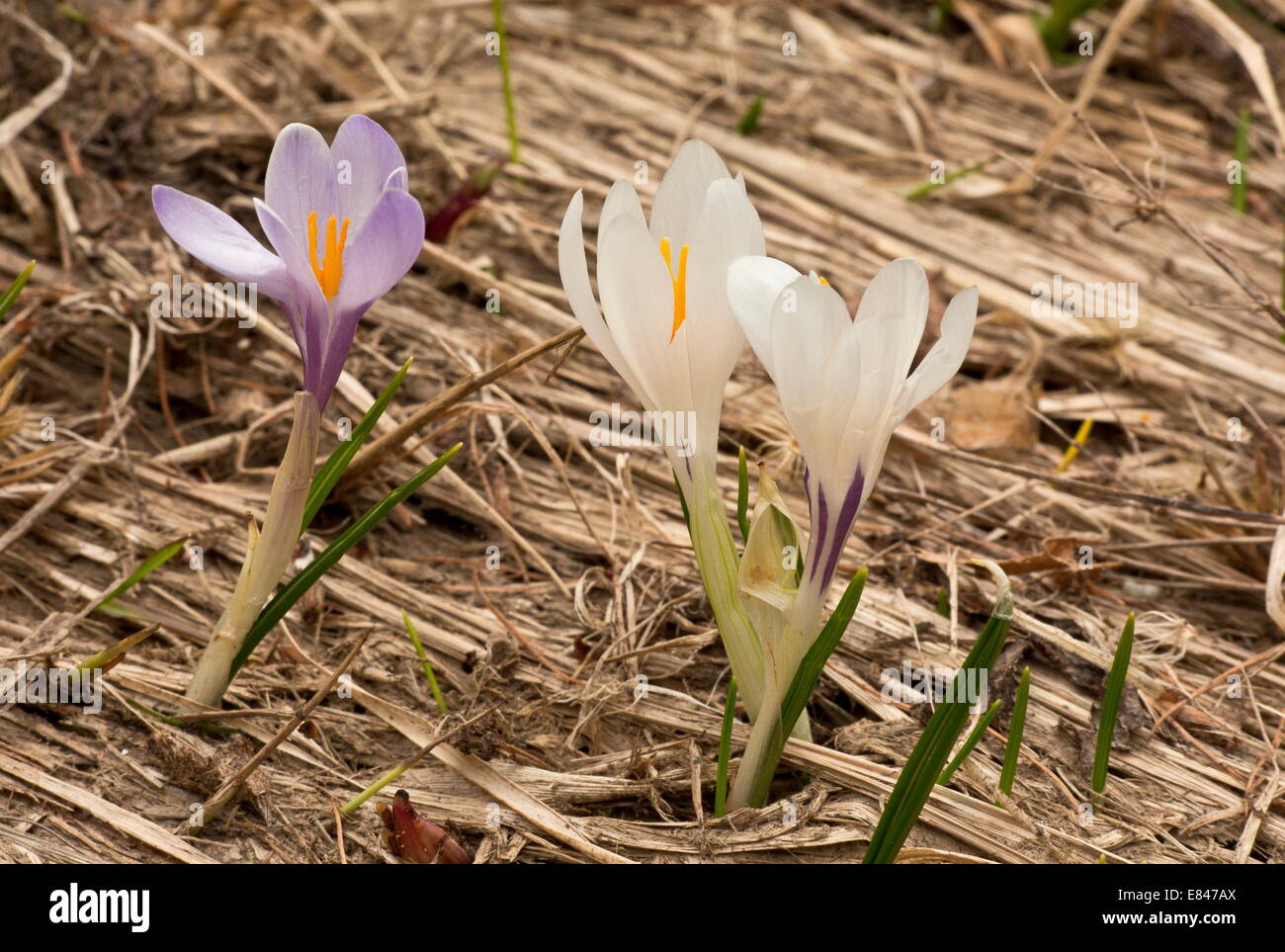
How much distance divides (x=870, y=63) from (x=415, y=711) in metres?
2.34

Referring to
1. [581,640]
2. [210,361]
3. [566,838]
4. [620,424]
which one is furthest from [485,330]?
[566,838]

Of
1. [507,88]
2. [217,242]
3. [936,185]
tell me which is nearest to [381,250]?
[217,242]

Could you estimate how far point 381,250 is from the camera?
1.17 metres

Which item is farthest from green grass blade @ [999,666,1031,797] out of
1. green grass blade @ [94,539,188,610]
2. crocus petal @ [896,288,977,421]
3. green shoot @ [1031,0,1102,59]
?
green shoot @ [1031,0,1102,59]

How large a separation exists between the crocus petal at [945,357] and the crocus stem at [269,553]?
2.03 ft

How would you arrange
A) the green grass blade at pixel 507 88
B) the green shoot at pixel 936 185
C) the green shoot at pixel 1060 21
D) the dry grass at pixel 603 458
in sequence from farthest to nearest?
the green shoot at pixel 1060 21 < the green shoot at pixel 936 185 < the green grass blade at pixel 507 88 < the dry grass at pixel 603 458

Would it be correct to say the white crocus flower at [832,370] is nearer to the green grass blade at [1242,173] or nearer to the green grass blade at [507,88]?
the green grass blade at [507,88]

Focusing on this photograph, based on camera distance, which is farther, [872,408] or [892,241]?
[892,241]

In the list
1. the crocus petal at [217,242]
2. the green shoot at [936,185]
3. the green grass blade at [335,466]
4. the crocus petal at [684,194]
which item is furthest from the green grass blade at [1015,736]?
the green shoot at [936,185]

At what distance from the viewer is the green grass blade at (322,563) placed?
4.41 feet

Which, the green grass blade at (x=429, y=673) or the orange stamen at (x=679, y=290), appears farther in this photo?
the green grass blade at (x=429, y=673)

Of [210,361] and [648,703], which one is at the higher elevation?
[210,361]

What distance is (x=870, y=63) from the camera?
10.4 feet

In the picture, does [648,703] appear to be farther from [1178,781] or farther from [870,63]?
[870,63]
